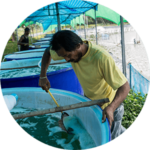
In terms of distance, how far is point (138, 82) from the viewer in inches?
173

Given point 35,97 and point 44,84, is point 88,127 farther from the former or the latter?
point 35,97

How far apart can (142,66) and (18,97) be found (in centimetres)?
635

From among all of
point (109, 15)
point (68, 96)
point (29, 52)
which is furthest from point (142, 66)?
point (68, 96)

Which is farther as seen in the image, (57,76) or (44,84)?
(57,76)

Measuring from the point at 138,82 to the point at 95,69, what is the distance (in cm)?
311

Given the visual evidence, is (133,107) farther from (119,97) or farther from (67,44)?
(67,44)

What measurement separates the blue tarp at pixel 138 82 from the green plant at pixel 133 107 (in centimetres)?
16

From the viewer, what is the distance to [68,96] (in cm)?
250

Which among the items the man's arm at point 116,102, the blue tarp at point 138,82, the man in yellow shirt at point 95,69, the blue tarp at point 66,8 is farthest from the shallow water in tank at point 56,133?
the blue tarp at point 66,8

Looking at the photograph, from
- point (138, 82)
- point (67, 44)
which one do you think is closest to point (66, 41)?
point (67, 44)

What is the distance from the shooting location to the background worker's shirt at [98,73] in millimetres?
1511

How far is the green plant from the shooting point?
146 inches

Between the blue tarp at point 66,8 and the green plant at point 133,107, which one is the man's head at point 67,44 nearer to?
the green plant at point 133,107

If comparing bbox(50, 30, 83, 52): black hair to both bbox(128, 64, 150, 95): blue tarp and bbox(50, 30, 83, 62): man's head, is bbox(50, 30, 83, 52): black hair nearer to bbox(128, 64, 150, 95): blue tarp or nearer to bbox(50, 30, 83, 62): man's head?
bbox(50, 30, 83, 62): man's head
